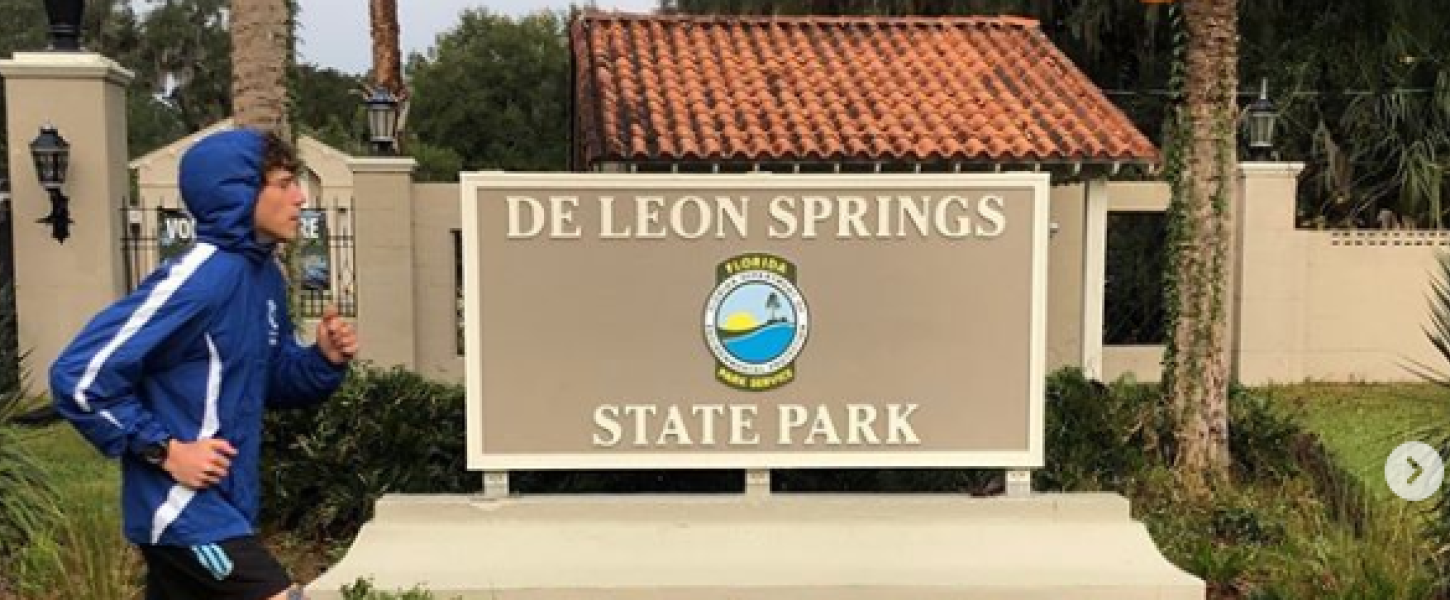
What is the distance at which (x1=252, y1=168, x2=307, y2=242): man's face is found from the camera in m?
3.01

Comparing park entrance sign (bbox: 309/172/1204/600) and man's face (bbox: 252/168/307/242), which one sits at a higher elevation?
man's face (bbox: 252/168/307/242)

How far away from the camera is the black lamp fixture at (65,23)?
9.92 metres

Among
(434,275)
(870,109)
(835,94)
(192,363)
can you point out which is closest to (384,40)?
(434,275)

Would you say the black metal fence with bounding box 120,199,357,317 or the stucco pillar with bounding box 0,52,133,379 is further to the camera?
the black metal fence with bounding box 120,199,357,317

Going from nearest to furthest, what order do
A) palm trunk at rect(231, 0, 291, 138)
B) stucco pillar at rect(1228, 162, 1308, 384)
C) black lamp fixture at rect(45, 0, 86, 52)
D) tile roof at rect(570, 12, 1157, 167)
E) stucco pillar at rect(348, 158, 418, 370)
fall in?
palm trunk at rect(231, 0, 291, 138) → black lamp fixture at rect(45, 0, 86, 52) → tile roof at rect(570, 12, 1157, 167) → stucco pillar at rect(348, 158, 418, 370) → stucco pillar at rect(1228, 162, 1308, 384)

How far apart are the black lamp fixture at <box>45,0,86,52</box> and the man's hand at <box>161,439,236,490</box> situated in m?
8.49

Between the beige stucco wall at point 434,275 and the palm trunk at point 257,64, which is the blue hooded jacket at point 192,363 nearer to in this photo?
the palm trunk at point 257,64

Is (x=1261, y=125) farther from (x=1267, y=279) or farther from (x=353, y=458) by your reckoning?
(x=353, y=458)

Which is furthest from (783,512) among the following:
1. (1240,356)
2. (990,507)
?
(1240,356)

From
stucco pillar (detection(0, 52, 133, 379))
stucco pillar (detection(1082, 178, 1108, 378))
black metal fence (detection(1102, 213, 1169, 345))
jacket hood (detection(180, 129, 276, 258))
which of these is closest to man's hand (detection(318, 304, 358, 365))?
jacket hood (detection(180, 129, 276, 258))

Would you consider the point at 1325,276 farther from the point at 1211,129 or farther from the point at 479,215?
the point at 479,215

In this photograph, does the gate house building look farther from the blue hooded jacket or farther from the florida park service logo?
the blue hooded jacket

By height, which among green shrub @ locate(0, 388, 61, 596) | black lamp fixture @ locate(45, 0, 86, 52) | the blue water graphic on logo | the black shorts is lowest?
green shrub @ locate(0, 388, 61, 596)

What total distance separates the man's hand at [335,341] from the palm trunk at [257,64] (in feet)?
9.90
